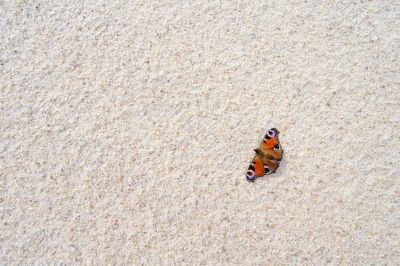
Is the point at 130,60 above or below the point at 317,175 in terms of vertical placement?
above

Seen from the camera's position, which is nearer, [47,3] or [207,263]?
[207,263]

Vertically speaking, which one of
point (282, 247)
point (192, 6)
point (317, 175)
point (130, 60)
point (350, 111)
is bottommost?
point (282, 247)

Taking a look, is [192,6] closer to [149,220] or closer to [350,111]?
[350,111]

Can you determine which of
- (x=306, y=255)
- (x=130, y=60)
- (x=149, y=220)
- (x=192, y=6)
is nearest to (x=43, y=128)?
(x=130, y=60)
